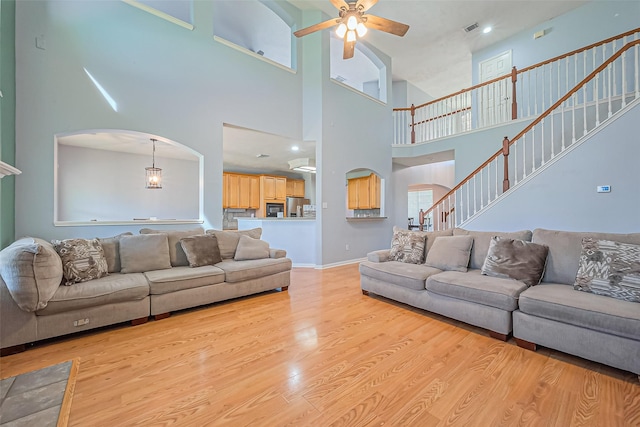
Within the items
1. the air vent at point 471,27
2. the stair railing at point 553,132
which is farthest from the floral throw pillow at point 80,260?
the air vent at point 471,27

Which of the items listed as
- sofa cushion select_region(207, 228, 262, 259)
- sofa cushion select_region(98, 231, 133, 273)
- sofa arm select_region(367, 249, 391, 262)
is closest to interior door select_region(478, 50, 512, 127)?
sofa arm select_region(367, 249, 391, 262)

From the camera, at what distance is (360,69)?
23.7 ft

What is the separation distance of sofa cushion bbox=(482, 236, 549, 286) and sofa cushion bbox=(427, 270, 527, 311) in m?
0.09

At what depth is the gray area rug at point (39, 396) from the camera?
131 centimetres

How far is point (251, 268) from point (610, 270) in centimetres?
342

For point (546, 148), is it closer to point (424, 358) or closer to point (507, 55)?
point (507, 55)

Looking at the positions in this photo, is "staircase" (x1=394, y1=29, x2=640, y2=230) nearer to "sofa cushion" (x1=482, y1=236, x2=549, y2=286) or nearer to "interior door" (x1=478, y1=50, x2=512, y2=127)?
"interior door" (x1=478, y1=50, x2=512, y2=127)

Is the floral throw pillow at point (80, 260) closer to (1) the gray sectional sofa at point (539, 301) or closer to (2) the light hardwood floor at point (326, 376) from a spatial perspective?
(2) the light hardwood floor at point (326, 376)

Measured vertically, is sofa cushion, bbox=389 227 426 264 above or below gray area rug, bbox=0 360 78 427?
above

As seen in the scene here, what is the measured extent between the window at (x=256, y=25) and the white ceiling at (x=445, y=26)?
61cm

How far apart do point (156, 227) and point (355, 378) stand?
3.48 meters

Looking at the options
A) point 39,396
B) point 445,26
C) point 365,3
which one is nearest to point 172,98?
point 365,3

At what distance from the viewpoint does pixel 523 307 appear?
2.09 metres

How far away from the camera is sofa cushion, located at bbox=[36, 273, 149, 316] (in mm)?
2176
